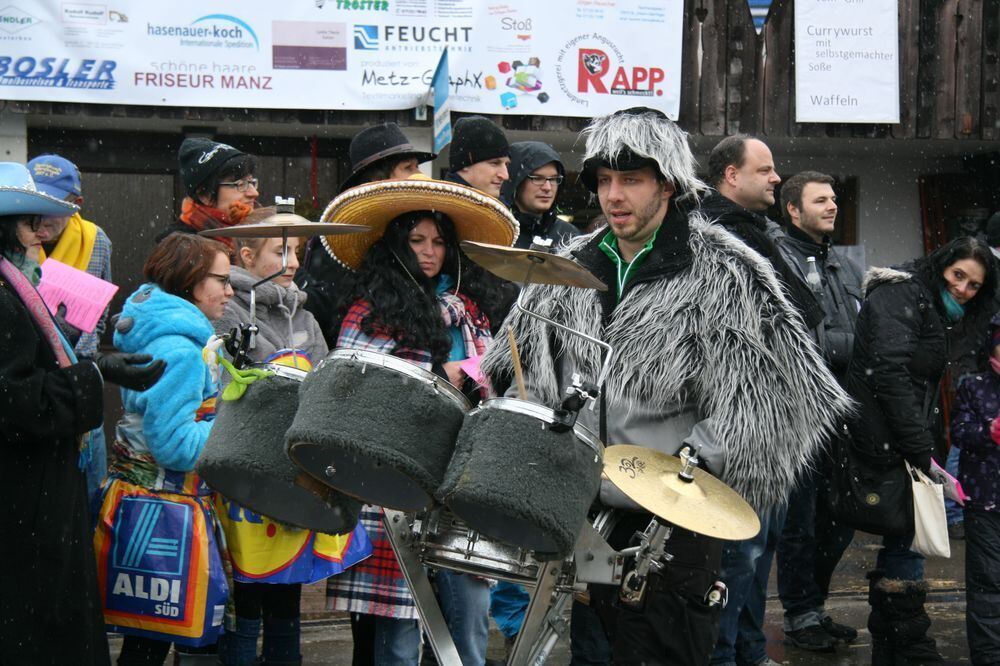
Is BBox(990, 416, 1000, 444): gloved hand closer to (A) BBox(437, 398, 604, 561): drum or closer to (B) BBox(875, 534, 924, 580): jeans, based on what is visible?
(B) BBox(875, 534, 924, 580): jeans

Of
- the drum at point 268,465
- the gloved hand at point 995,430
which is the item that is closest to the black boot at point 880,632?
the gloved hand at point 995,430

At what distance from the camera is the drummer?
404cm

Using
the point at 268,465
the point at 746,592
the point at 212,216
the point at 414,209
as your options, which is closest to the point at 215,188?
the point at 212,216

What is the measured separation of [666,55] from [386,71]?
7.02 feet

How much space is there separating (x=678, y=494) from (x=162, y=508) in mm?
1811

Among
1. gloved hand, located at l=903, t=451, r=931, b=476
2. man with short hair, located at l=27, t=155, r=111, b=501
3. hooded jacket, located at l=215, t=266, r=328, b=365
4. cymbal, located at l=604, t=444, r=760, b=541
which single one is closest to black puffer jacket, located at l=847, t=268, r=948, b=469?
gloved hand, located at l=903, t=451, r=931, b=476

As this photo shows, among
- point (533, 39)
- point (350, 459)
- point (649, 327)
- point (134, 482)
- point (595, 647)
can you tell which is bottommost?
point (595, 647)

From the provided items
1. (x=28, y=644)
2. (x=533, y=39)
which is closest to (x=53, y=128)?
(x=533, y=39)

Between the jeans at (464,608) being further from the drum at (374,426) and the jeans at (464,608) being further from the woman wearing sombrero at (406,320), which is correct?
the drum at (374,426)

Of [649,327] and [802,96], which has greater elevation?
[802,96]

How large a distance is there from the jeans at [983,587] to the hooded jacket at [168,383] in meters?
3.40

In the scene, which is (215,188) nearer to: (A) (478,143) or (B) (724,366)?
(A) (478,143)

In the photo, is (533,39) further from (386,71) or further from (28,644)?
(28,644)

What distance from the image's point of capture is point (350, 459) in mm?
2865
